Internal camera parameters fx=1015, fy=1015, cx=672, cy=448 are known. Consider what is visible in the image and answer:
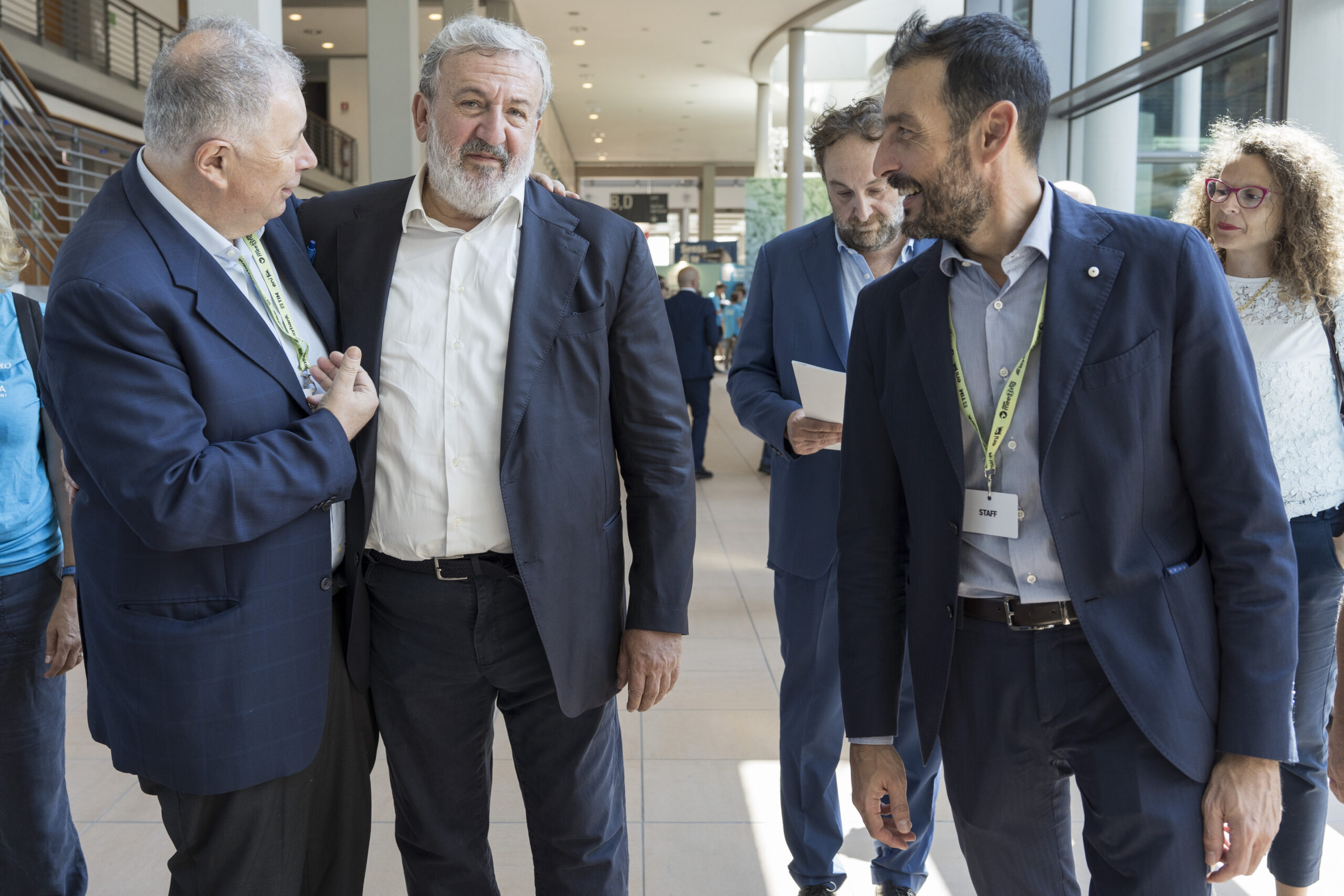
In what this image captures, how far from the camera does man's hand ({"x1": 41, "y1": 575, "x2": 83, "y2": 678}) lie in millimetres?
2100

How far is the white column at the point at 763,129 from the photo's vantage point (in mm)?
16953

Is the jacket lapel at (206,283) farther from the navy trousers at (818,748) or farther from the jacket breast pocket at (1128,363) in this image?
the navy trousers at (818,748)

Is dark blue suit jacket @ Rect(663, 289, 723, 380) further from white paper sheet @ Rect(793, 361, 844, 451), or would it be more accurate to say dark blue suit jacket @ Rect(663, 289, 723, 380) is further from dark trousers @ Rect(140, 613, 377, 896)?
dark trousers @ Rect(140, 613, 377, 896)

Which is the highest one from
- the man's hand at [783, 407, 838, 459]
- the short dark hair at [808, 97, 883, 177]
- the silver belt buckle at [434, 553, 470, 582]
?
the short dark hair at [808, 97, 883, 177]

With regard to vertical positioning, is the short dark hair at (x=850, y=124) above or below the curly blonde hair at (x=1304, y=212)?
above

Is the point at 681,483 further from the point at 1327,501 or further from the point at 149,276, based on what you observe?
the point at 1327,501

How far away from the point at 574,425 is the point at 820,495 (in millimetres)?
798

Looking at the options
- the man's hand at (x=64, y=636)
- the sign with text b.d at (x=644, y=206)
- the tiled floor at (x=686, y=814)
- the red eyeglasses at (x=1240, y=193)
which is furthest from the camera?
the sign with text b.d at (x=644, y=206)

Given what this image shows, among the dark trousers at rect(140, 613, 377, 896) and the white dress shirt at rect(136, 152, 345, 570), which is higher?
the white dress shirt at rect(136, 152, 345, 570)

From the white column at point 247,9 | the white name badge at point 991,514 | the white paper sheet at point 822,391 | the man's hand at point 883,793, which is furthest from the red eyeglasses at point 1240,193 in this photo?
the white column at point 247,9

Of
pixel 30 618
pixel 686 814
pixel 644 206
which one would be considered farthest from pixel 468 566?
pixel 644 206

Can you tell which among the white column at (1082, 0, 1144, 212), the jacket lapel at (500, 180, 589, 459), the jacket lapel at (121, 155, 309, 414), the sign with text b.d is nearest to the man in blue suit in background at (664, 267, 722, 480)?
the white column at (1082, 0, 1144, 212)

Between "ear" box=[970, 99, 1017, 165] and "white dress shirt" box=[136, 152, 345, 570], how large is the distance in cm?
108

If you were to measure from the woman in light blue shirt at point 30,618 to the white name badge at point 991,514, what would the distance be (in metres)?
1.71
